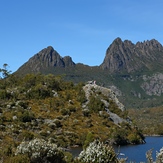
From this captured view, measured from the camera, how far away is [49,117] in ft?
308

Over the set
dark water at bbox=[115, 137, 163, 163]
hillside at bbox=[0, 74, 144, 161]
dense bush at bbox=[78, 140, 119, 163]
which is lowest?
dark water at bbox=[115, 137, 163, 163]

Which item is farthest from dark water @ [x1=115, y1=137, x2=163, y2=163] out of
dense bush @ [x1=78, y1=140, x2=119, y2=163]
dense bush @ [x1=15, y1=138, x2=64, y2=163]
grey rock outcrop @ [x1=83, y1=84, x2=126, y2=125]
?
dense bush @ [x1=78, y1=140, x2=119, y2=163]

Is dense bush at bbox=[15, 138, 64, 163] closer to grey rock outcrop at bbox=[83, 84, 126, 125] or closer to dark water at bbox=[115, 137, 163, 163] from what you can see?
dark water at bbox=[115, 137, 163, 163]

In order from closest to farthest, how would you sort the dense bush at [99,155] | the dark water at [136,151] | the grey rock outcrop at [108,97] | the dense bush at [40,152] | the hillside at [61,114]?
the dense bush at [99,155] < the dense bush at [40,152] < the dark water at [136,151] < the hillside at [61,114] < the grey rock outcrop at [108,97]

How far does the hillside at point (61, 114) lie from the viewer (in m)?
84.4

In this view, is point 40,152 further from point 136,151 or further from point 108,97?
point 108,97

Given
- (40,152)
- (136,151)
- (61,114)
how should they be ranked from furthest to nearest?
(61,114) < (136,151) < (40,152)

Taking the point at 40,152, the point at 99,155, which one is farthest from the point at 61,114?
the point at 99,155

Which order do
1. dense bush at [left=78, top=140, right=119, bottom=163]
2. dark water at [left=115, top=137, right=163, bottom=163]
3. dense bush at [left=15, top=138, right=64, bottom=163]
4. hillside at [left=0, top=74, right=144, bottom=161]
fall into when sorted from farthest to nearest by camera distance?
hillside at [left=0, top=74, right=144, bottom=161]
dark water at [left=115, top=137, right=163, bottom=163]
dense bush at [left=15, top=138, right=64, bottom=163]
dense bush at [left=78, top=140, right=119, bottom=163]

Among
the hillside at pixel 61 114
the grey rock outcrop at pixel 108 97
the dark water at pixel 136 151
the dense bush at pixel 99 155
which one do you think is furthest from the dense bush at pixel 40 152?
the grey rock outcrop at pixel 108 97

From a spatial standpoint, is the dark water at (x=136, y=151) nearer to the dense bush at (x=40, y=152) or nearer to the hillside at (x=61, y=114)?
the hillside at (x=61, y=114)

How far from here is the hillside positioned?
84438mm

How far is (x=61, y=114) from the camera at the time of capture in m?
98.2

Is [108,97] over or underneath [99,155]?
over
